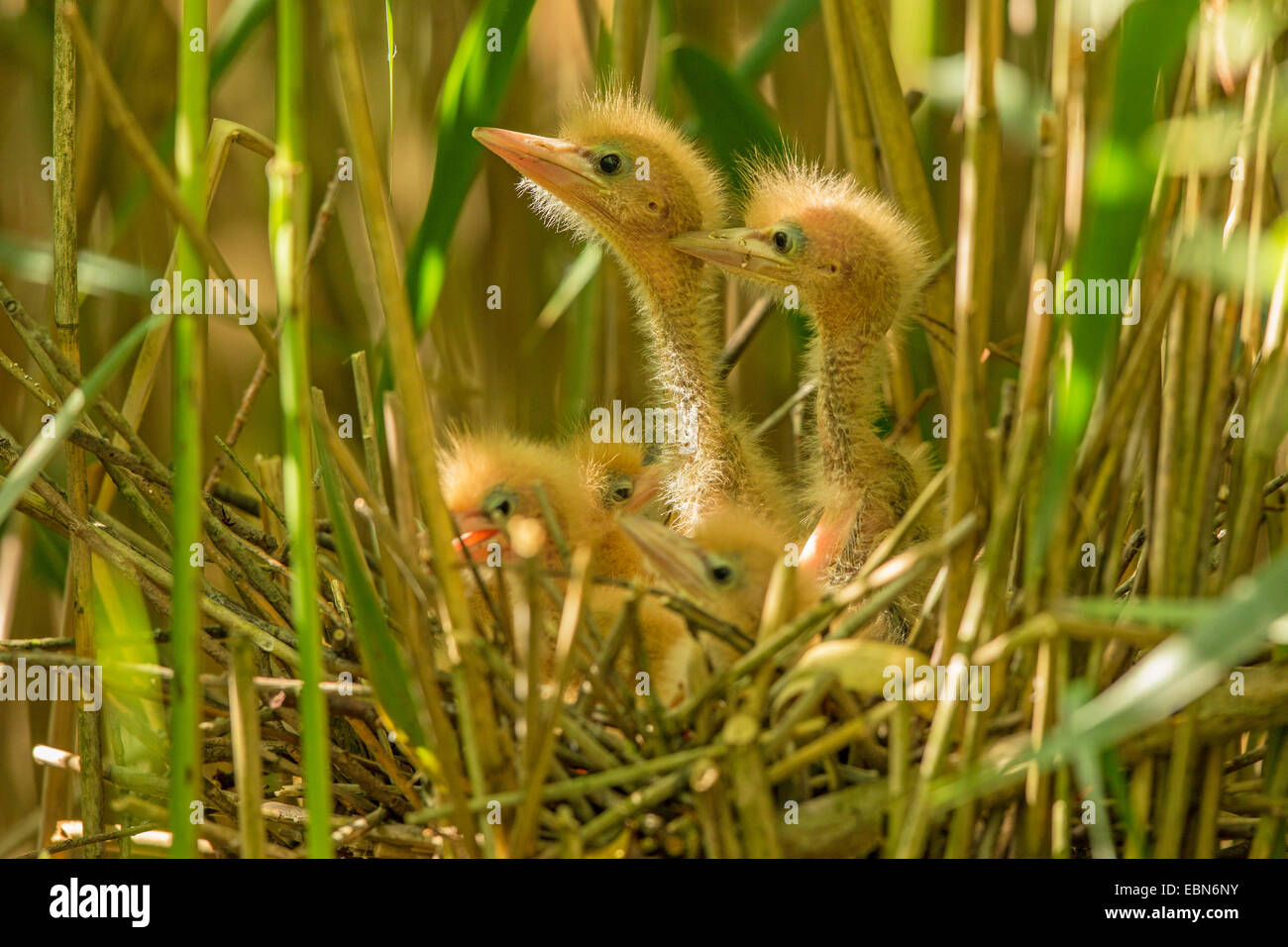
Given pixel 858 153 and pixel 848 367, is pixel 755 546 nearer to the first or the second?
pixel 848 367

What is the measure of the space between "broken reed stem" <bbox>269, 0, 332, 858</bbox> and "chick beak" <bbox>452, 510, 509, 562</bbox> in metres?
0.53

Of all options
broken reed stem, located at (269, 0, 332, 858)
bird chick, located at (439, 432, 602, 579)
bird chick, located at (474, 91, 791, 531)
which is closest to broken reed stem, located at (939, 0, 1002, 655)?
broken reed stem, located at (269, 0, 332, 858)

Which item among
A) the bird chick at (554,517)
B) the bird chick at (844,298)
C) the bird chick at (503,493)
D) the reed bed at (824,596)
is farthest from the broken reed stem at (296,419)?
the bird chick at (844,298)

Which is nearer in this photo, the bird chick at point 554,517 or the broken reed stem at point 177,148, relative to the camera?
the broken reed stem at point 177,148

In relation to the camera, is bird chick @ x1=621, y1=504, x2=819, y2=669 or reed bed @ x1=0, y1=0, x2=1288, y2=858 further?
bird chick @ x1=621, y1=504, x2=819, y2=669

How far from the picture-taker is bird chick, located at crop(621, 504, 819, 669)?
1110 mm

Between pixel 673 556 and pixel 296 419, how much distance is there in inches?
19.4

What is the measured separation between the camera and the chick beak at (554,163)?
1493 millimetres

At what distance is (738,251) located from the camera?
1455 millimetres

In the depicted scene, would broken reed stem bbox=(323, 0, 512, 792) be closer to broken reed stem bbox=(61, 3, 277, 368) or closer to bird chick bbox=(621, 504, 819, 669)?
broken reed stem bbox=(61, 3, 277, 368)

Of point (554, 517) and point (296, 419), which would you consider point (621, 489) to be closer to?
point (554, 517)

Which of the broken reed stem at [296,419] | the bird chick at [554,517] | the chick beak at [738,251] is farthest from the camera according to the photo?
the chick beak at [738,251]

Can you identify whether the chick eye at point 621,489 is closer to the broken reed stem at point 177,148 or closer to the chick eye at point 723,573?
the chick eye at point 723,573
